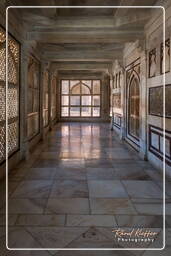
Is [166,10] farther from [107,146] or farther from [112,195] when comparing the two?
[107,146]

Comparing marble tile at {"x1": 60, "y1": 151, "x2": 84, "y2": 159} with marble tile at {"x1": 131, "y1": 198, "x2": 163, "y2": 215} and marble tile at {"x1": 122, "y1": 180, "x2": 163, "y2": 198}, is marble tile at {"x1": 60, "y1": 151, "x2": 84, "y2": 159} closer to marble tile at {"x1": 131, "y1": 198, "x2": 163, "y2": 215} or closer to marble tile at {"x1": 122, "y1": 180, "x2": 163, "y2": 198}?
marble tile at {"x1": 122, "y1": 180, "x2": 163, "y2": 198}

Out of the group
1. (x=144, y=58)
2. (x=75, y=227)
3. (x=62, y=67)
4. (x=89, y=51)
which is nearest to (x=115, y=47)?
(x=89, y=51)

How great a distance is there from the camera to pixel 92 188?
4047mm

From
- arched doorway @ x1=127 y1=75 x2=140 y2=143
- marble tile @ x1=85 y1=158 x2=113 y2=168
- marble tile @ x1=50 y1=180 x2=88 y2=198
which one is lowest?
marble tile @ x1=50 y1=180 x2=88 y2=198

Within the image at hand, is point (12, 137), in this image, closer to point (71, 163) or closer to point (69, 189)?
point (71, 163)

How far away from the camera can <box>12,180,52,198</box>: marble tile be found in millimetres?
3715

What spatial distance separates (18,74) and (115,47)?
13.5ft

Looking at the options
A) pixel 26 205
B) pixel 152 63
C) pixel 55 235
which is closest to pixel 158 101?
pixel 152 63

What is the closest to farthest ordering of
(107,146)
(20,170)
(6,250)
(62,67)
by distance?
(6,250)
(20,170)
(107,146)
(62,67)

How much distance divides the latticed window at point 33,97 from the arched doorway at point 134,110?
282 centimetres

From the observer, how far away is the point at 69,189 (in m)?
3.98

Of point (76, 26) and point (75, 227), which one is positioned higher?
point (76, 26)

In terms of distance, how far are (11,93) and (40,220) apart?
9.88ft

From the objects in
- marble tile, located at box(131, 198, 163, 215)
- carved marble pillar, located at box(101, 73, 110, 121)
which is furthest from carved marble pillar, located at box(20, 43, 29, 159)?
carved marble pillar, located at box(101, 73, 110, 121)
